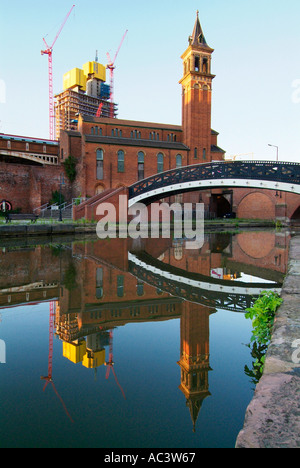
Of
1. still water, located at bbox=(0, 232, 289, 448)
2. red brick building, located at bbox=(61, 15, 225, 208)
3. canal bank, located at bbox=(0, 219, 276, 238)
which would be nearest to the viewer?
still water, located at bbox=(0, 232, 289, 448)

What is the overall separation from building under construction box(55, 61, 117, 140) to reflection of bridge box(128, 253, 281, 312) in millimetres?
119188

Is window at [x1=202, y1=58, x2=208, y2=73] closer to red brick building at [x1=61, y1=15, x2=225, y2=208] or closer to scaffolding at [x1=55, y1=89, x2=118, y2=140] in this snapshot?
red brick building at [x1=61, y1=15, x2=225, y2=208]

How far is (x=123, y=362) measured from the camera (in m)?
3.23

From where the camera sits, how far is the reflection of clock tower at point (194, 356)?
2.67 metres

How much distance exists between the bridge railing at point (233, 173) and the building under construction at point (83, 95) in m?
98.5

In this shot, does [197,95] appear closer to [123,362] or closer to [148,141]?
[148,141]

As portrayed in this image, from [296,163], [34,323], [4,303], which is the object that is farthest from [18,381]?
[296,163]

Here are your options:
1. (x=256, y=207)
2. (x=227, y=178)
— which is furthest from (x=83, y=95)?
(x=227, y=178)

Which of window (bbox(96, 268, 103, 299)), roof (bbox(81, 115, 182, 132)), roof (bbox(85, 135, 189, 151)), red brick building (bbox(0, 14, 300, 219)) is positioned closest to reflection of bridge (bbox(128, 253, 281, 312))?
window (bbox(96, 268, 103, 299))

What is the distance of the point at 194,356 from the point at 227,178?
2318 centimetres

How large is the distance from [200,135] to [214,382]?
41.7m

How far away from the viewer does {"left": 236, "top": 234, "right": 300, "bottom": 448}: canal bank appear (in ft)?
5.20

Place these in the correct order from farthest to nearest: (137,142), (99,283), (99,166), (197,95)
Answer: (197,95)
(137,142)
(99,166)
(99,283)
